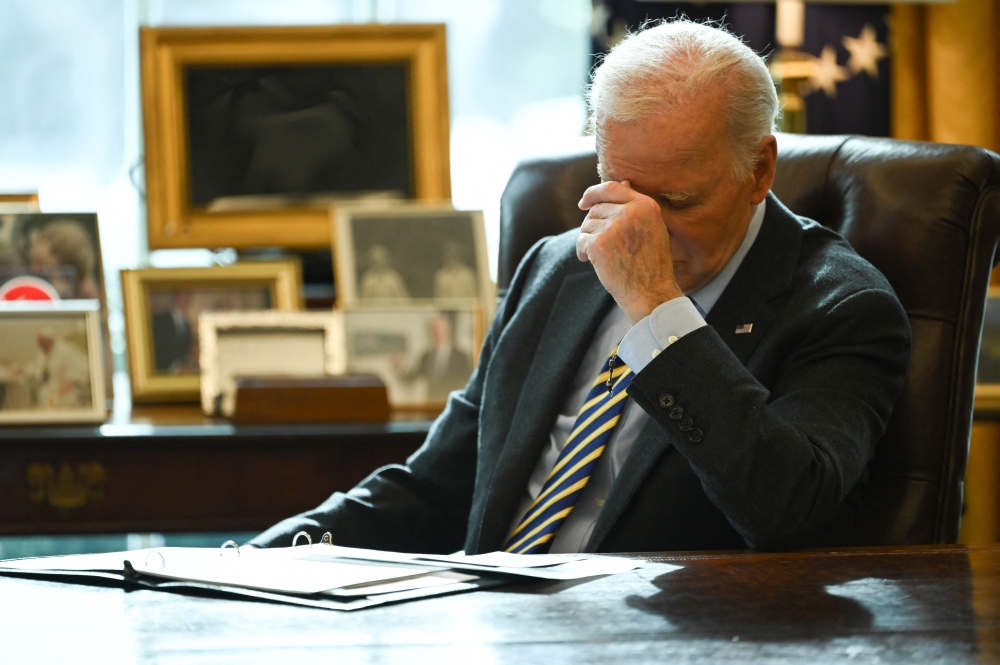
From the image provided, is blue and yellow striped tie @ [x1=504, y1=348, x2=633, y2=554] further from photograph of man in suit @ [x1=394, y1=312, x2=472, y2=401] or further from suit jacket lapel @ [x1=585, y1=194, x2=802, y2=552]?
photograph of man in suit @ [x1=394, y1=312, x2=472, y2=401]

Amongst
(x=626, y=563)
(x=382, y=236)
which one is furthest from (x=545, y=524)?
(x=382, y=236)

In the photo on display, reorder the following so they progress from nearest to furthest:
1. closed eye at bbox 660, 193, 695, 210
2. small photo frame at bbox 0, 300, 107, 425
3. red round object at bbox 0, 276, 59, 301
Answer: closed eye at bbox 660, 193, 695, 210
small photo frame at bbox 0, 300, 107, 425
red round object at bbox 0, 276, 59, 301

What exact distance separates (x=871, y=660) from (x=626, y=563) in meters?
0.35

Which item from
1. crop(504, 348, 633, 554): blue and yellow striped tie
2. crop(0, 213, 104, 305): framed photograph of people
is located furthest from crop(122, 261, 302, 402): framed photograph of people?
crop(504, 348, 633, 554): blue and yellow striped tie

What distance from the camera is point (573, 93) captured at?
3330 mm

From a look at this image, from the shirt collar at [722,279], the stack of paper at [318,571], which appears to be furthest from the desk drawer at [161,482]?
the stack of paper at [318,571]

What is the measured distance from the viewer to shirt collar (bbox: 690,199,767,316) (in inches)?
60.4

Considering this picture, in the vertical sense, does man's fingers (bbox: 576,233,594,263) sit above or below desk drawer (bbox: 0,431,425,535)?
above

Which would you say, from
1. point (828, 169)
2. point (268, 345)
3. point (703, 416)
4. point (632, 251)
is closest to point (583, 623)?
point (703, 416)

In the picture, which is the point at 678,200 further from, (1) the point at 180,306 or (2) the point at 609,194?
(1) the point at 180,306

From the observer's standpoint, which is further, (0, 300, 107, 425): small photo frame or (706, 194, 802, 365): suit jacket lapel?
(0, 300, 107, 425): small photo frame

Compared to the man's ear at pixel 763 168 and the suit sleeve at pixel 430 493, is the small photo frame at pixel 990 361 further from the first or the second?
the suit sleeve at pixel 430 493

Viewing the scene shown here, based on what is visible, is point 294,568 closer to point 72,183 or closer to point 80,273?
point 80,273

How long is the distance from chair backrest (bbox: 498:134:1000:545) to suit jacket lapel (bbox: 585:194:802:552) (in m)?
0.15
